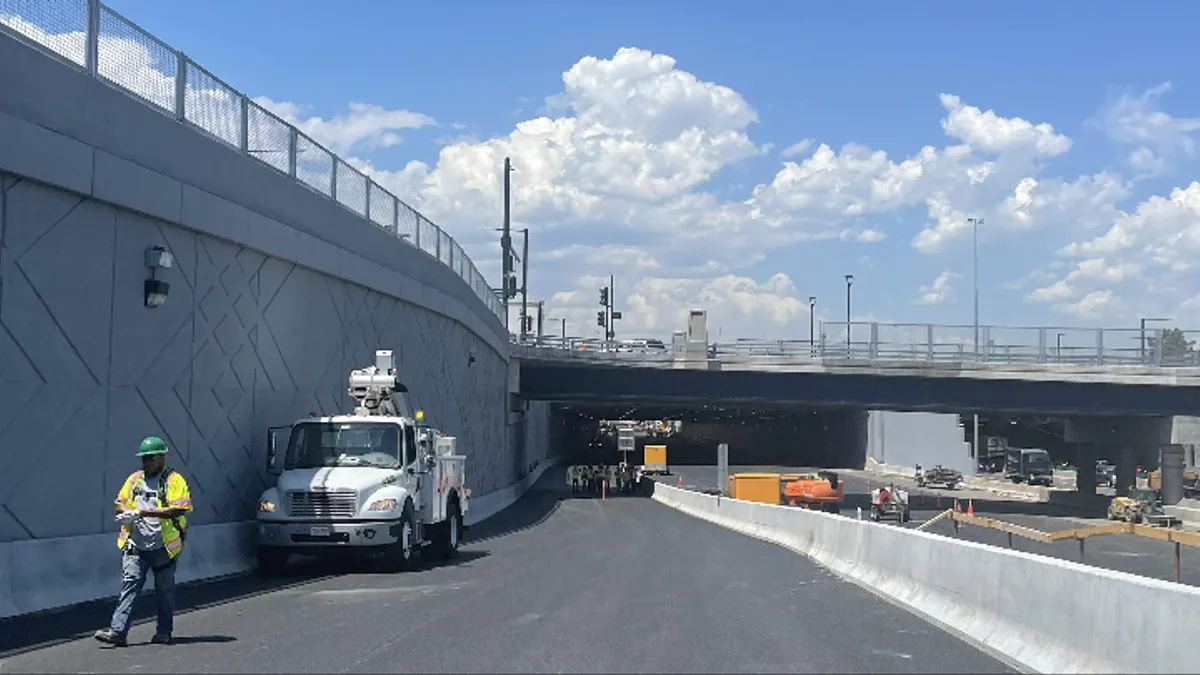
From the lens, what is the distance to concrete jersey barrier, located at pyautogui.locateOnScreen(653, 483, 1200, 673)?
8.23 m

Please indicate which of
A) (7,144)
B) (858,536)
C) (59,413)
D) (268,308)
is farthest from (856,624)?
(268,308)

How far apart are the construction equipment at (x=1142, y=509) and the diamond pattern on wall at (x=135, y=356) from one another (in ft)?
107

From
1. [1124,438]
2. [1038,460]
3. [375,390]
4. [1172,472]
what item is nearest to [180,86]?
[375,390]

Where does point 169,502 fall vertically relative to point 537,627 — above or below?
above

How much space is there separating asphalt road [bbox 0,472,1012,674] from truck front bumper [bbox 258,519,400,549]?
2.01 ft

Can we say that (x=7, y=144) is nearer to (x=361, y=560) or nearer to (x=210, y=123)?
(x=210, y=123)

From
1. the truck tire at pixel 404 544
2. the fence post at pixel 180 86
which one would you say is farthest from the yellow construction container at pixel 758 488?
the fence post at pixel 180 86

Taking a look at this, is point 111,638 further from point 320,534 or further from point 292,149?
point 292,149

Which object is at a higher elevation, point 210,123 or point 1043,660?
point 210,123

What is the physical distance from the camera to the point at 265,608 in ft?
48.4

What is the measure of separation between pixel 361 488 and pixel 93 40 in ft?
24.5

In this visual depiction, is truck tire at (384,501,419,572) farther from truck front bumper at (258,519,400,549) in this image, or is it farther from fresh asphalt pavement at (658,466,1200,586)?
fresh asphalt pavement at (658,466,1200,586)

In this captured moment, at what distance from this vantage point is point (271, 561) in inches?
774

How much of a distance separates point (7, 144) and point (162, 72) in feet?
17.8
